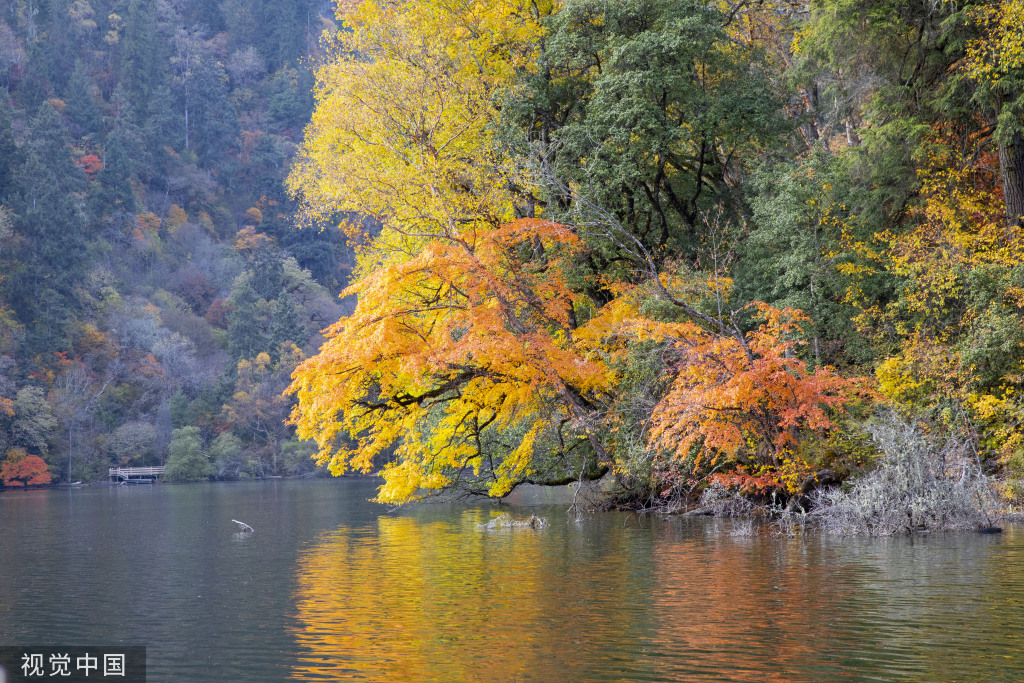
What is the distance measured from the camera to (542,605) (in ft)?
37.3

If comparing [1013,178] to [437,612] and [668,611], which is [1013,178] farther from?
[437,612]

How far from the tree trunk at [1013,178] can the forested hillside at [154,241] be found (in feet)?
167

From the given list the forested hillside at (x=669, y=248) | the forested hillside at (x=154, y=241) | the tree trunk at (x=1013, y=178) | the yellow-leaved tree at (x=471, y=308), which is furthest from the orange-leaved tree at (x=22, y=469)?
the tree trunk at (x=1013, y=178)

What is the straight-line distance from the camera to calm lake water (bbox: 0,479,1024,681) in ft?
28.2

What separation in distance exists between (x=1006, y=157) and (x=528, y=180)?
10990 mm

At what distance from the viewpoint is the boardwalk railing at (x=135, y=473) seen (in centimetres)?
6025

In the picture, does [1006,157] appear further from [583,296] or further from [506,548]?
[506,548]

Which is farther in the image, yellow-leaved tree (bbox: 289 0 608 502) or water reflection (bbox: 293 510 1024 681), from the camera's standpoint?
yellow-leaved tree (bbox: 289 0 608 502)

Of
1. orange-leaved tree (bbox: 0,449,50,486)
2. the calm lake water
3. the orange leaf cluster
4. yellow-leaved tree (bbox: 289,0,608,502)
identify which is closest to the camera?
the calm lake water

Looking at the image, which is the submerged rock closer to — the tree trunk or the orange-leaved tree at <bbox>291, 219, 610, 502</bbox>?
the orange-leaved tree at <bbox>291, 219, 610, 502</bbox>

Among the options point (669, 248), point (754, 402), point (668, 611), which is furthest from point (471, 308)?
point (668, 611)

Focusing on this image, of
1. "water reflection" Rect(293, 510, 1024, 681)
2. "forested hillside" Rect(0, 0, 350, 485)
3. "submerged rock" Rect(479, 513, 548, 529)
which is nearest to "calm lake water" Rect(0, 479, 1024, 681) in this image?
"water reflection" Rect(293, 510, 1024, 681)

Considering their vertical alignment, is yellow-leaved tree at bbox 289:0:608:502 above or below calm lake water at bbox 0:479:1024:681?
above

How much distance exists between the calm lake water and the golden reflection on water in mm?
39
